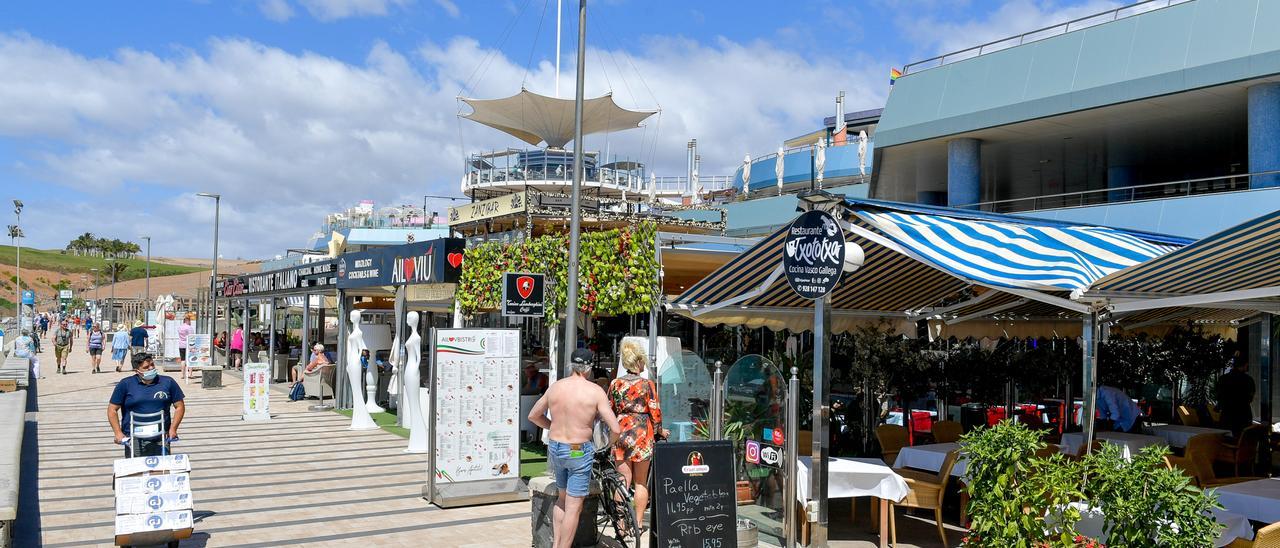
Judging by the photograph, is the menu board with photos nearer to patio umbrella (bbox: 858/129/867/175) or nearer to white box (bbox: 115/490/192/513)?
white box (bbox: 115/490/192/513)

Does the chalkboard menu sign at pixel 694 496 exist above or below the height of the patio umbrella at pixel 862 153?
below

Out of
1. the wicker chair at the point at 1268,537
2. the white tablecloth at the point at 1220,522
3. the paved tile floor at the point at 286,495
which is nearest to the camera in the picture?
the white tablecloth at the point at 1220,522

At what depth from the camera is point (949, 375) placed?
13461 mm

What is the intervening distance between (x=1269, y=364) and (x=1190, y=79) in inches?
196

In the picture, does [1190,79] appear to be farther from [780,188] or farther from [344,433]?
[780,188]

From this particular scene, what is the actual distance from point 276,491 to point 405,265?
18.7ft

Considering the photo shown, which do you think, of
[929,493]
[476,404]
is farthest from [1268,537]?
[476,404]

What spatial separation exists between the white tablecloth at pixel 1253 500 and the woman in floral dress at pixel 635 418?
13.1 ft

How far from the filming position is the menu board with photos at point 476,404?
9.45 m

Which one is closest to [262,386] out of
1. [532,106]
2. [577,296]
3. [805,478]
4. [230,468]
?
[230,468]

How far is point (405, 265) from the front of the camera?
49.5 ft

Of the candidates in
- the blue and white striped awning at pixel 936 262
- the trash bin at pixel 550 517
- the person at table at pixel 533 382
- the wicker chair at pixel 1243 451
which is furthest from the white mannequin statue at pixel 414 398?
the wicker chair at pixel 1243 451

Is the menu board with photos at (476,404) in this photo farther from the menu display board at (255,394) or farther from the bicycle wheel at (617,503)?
the menu display board at (255,394)

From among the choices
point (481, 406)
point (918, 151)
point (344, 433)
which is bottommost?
point (344, 433)
